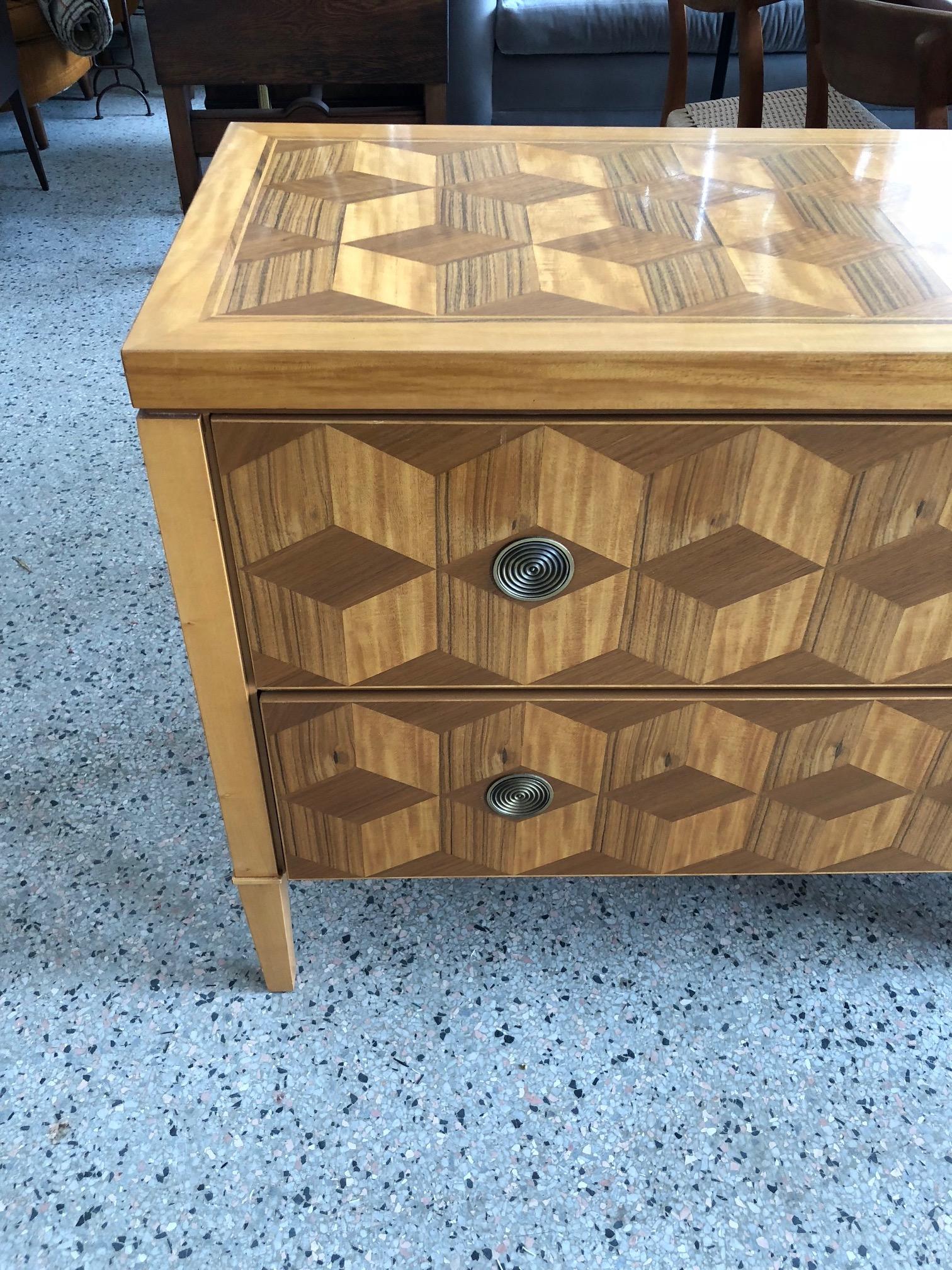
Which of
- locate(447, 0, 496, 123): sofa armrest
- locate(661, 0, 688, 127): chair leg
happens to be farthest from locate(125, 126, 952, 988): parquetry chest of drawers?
locate(447, 0, 496, 123): sofa armrest

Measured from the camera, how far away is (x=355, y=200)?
0.72 metres

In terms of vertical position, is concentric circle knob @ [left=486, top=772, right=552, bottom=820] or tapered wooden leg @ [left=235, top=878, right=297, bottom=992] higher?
concentric circle knob @ [left=486, top=772, right=552, bottom=820]

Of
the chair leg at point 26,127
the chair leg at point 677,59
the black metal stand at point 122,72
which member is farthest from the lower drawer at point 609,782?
the black metal stand at point 122,72

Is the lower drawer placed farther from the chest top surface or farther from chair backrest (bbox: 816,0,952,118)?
chair backrest (bbox: 816,0,952,118)

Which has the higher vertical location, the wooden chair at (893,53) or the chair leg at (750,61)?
the wooden chair at (893,53)

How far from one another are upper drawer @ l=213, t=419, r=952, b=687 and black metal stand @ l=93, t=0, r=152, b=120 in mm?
A: 3190

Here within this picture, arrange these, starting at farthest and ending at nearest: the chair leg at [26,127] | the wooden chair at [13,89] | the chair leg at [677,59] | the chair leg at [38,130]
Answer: the chair leg at [38,130]
the chair leg at [26,127]
the wooden chair at [13,89]
the chair leg at [677,59]

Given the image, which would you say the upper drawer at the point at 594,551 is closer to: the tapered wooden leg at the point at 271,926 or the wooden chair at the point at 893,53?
the tapered wooden leg at the point at 271,926

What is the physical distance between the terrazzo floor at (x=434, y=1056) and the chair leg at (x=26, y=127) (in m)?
1.97

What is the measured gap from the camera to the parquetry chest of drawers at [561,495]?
22.0 inches

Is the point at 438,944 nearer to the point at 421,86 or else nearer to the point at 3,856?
the point at 3,856

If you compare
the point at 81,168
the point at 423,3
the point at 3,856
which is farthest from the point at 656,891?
the point at 81,168

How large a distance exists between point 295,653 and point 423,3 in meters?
1.67

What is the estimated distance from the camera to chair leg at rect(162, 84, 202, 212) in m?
1.94
